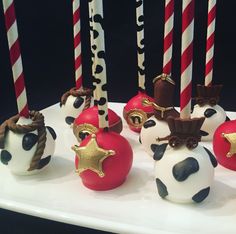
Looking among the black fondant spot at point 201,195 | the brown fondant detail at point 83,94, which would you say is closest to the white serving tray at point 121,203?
the black fondant spot at point 201,195

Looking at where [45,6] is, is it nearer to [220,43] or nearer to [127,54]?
[127,54]

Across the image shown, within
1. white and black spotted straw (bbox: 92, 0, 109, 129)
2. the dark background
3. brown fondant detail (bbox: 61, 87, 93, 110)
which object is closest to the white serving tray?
white and black spotted straw (bbox: 92, 0, 109, 129)

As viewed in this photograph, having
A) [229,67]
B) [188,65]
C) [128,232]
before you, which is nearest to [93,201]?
[128,232]

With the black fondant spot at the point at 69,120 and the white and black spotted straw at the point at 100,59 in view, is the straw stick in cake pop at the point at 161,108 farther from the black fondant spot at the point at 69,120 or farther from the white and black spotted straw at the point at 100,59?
the black fondant spot at the point at 69,120

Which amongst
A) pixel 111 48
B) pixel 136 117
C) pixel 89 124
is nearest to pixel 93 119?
pixel 89 124

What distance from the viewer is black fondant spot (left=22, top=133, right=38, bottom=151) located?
32.7 inches

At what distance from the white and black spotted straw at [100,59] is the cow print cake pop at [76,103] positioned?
0.34 meters

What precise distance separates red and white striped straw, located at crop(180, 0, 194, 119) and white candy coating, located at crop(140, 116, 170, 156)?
0.17 m

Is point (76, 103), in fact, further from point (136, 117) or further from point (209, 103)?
Result: point (209, 103)

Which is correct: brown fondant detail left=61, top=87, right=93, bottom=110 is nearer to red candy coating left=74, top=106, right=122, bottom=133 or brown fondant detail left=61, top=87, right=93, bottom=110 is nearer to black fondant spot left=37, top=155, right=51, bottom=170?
red candy coating left=74, top=106, right=122, bottom=133

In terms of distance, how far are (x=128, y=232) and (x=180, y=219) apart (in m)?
0.09

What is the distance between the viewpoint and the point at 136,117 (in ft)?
3.56

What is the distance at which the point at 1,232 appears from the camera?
1.12 meters

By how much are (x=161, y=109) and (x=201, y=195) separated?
231 millimetres
